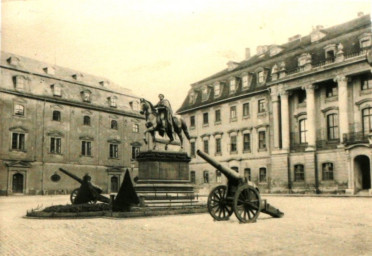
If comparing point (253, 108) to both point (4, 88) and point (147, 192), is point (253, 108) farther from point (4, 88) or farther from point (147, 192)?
point (147, 192)

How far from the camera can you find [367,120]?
32781mm

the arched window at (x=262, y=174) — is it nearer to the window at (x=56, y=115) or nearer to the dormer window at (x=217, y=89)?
the dormer window at (x=217, y=89)

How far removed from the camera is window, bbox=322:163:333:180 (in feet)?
113

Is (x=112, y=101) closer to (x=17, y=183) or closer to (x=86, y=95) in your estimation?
(x=86, y=95)

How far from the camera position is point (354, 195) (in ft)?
101

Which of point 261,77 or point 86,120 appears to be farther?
point 86,120

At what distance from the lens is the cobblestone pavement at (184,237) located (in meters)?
7.75

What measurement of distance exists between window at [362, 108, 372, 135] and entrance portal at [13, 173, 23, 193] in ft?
98.3

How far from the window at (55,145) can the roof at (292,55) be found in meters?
15.7

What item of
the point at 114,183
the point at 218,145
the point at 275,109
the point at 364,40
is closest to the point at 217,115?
the point at 218,145

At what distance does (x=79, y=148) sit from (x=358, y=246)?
39.4 metres

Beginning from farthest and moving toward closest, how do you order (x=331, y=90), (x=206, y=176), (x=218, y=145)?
1. (x=206, y=176)
2. (x=218, y=145)
3. (x=331, y=90)

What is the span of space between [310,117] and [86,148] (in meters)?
23.6

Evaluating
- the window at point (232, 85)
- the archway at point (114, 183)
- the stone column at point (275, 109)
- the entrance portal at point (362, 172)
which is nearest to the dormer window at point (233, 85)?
the window at point (232, 85)
